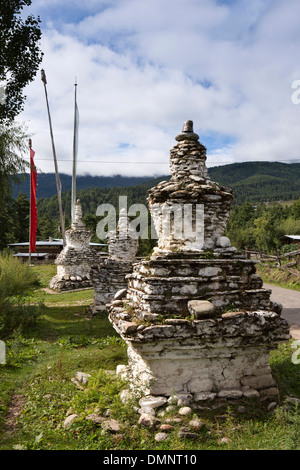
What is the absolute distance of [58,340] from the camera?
9320mm

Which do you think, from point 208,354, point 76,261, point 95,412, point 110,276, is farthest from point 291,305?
point 76,261

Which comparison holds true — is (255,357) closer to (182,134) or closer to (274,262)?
(182,134)

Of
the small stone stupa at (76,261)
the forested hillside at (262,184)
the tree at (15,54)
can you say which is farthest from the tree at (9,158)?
the forested hillside at (262,184)

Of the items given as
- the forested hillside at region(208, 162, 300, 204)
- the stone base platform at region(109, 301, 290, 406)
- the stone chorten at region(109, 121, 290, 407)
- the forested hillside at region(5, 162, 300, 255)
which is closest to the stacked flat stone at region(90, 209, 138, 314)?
the forested hillside at region(5, 162, 300, 255)

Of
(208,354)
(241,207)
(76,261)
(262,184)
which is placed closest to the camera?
(208,354)

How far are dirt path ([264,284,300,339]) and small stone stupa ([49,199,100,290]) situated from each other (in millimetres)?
10952

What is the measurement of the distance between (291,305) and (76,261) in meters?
12.5

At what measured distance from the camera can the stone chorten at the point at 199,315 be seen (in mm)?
4625

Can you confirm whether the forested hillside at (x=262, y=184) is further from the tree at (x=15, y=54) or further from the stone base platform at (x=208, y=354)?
the stone base platform at (x=208, y=354)

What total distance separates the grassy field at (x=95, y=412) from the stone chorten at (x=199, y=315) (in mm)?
392

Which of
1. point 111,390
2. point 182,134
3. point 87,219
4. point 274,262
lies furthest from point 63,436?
point 87,219

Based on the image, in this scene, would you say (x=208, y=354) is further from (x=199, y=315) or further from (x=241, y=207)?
(x=241, y=207)

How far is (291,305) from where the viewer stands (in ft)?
46.9

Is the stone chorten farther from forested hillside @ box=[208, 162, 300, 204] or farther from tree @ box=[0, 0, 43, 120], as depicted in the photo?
forested hillside @ box=[208, 162, 300, 204]
